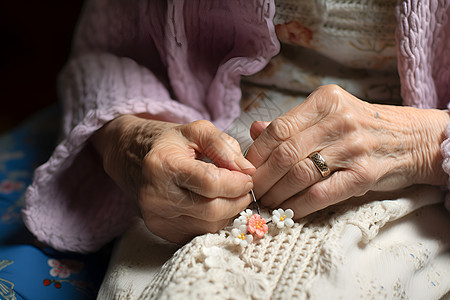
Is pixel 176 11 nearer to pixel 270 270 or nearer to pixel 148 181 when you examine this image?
pixel 148 181

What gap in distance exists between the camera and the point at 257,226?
0.58 m

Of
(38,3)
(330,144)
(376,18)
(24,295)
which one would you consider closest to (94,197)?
(24,295)

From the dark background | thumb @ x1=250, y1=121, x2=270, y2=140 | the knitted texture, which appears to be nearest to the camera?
the knitted texture

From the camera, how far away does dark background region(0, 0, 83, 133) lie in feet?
6.18

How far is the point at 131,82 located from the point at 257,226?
0.38 meters

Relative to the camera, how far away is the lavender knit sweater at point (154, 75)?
718 mm

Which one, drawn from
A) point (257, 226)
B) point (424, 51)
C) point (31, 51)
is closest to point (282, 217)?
point (257, 226)

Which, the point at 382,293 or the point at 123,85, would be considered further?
the point at 123,85

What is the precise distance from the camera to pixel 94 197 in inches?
32.9

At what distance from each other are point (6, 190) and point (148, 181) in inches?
20.8

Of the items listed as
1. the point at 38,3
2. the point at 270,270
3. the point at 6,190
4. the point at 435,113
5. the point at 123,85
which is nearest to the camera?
the point at 270,270

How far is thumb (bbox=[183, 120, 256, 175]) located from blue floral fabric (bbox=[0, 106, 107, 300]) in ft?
1.18

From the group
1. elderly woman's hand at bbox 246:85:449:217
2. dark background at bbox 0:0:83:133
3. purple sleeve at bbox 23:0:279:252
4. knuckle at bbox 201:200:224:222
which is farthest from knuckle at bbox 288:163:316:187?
dark background at bbox 0:0:83:133

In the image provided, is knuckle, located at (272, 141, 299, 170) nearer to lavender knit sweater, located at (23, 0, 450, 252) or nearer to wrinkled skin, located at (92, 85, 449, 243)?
wrinkled skin, located at (92, 85, 449, 243)
